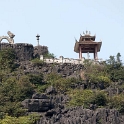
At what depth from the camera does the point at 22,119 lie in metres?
52.0

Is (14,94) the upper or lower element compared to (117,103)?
upper

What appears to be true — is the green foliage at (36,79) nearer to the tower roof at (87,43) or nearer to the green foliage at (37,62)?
the green foliage at (37,62)

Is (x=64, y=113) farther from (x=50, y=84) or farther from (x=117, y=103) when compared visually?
(x=50, y=84)

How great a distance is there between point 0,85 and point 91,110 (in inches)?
392

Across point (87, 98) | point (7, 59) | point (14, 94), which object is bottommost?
point (87, 98)

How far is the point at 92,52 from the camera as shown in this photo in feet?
241

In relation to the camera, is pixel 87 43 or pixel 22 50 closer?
pixel 22 50

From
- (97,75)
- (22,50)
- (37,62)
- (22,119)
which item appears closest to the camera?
(22,119)

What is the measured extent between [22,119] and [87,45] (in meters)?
22.2

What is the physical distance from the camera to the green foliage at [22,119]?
5136 cm

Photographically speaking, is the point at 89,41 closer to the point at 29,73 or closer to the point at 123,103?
the point at 29,73

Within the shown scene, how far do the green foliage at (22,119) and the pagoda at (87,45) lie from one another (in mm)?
20206

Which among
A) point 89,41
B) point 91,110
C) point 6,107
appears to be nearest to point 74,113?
point 91,110

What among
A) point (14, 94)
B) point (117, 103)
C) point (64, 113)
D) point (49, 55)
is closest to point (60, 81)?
point (14, 94)
